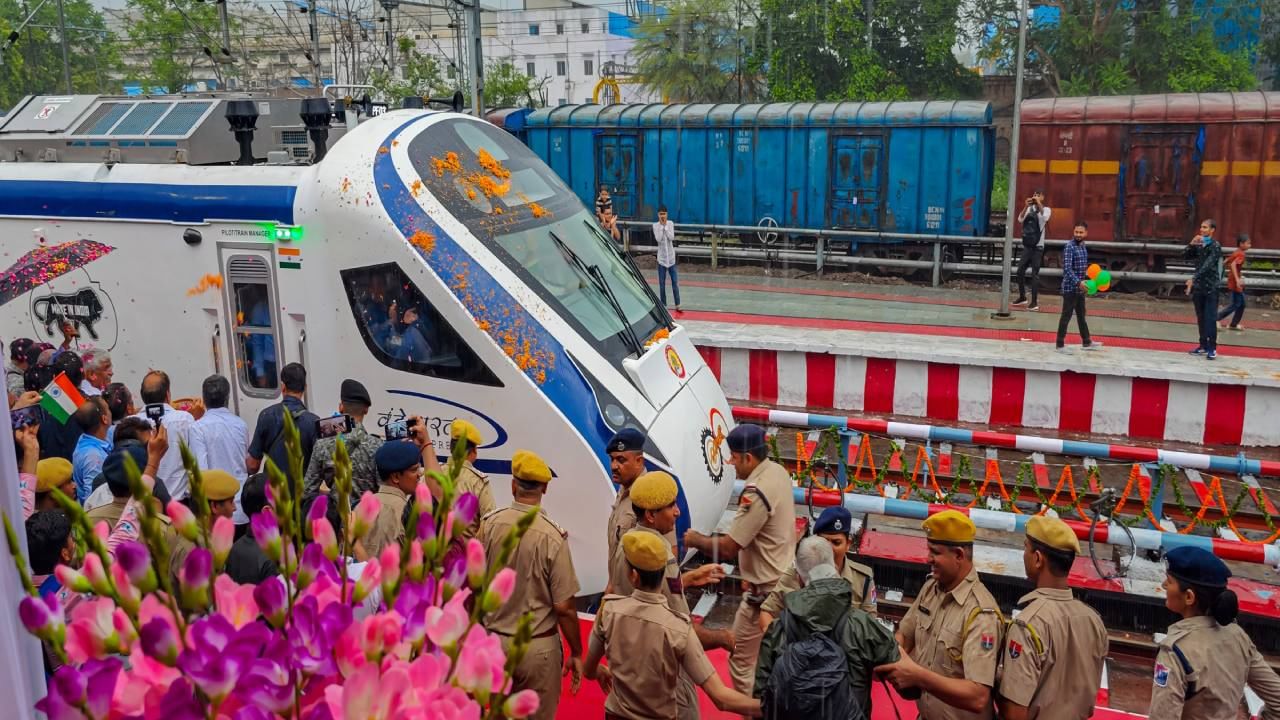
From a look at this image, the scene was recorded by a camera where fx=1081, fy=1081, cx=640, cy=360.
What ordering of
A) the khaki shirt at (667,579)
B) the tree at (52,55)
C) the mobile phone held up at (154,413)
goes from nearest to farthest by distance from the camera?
1. the khaki shirt at (667,579)
2. the mobile phone held up at (154,413)
3. the tree at (52,55)

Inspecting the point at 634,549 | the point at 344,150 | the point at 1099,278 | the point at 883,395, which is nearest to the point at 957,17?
the point at 1099,278

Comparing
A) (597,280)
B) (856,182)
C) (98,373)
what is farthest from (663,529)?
(856,182)

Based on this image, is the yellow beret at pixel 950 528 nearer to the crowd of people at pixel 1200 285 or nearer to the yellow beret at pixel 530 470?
the yellow beret at pixel 530 470

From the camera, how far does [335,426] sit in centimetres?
617

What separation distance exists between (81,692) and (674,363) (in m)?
5.90

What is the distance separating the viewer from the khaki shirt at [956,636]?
4309 mm

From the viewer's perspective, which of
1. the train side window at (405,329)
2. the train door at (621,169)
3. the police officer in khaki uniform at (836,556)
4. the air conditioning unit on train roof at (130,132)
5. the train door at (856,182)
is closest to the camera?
the police officer in khaki uniform at (836,556)

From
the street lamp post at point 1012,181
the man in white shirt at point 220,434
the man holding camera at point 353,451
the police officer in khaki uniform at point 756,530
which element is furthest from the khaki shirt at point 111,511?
the street lamp post at point 1012,181

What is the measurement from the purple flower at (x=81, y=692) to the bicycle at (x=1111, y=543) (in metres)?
7.01

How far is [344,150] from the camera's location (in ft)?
23.3

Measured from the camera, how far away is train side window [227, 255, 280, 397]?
287 inches

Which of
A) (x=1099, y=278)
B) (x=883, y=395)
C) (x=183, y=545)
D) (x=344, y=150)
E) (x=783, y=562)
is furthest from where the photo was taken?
A: (x=1099, y=278)

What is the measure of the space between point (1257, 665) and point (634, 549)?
2.54m

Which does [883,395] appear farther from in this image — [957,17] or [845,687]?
[957,17]
